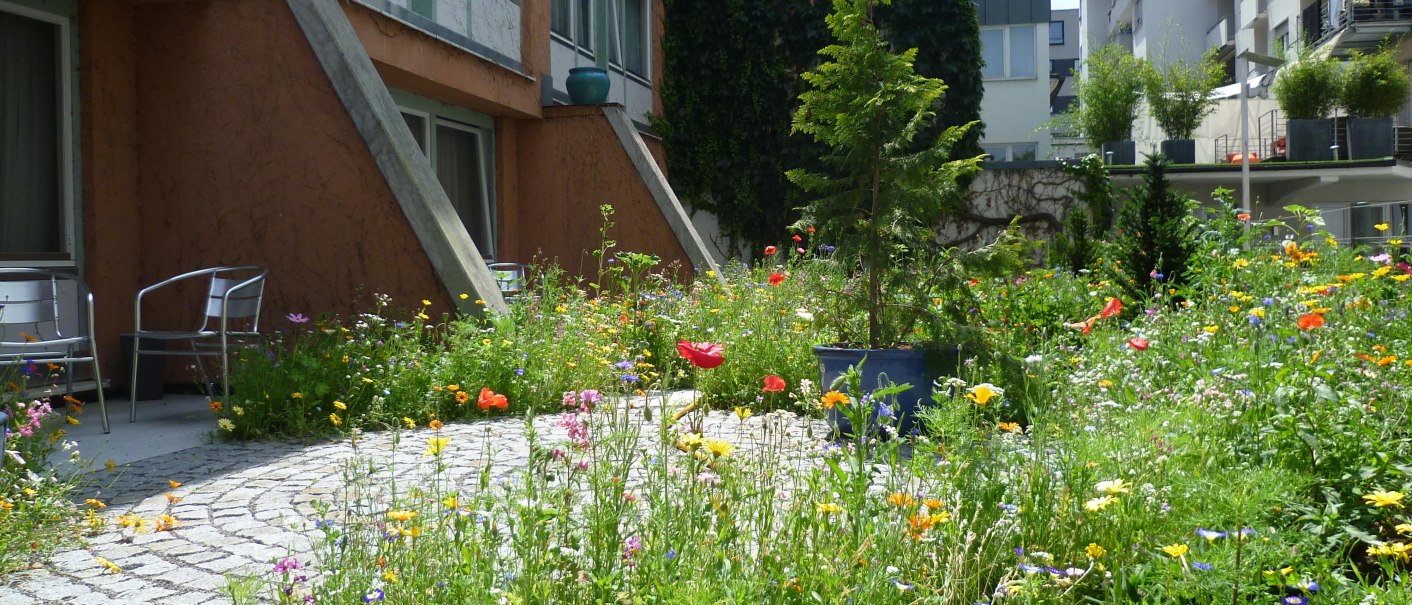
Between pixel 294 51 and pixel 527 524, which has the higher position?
pixel 294 51

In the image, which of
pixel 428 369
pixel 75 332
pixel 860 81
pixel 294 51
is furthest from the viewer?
pixel 294 51

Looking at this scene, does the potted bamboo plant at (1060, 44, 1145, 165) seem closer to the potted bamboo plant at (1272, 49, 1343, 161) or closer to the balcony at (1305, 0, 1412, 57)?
the potted bamboo plant at (1272, 49, 1343, 161)

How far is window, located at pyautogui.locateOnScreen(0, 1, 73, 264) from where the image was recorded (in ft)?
21.4

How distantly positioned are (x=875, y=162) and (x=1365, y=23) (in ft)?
76.0

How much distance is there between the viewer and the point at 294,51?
22.3ft

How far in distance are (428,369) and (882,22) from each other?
11703mm

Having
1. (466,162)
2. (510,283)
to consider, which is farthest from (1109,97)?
(510,283)

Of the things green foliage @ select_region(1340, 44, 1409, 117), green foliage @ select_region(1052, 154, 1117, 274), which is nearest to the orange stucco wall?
green foliage @ select_region(1052, 154, 1117, 274)

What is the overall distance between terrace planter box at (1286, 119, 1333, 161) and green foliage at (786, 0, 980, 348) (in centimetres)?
1741

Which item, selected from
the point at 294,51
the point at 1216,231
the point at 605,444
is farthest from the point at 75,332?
the point at 1216,231

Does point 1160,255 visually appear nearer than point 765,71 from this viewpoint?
Yes

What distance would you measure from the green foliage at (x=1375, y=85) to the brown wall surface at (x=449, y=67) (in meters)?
19.1

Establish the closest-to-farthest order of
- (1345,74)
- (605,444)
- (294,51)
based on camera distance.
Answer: (605,444), (294,51), (1345,74)

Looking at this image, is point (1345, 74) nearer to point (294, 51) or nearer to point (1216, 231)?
point (1216, 231)
